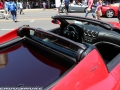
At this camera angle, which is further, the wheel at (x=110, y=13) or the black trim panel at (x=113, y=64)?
the wheel at (x=110, y=13)

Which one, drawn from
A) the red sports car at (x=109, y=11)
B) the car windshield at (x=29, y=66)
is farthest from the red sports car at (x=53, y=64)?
the red sports car at (x=109, y=11)

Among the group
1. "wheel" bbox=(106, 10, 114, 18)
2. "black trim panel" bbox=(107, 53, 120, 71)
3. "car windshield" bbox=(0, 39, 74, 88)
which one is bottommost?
"wheel" bbox=(106, 10, 114, 18)

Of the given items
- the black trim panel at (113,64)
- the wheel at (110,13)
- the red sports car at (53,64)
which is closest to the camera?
the red sports car at (53,64)

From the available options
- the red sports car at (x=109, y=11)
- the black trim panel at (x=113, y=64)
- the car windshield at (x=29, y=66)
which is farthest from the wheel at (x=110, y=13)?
the car windshield at (x=29, y=66)

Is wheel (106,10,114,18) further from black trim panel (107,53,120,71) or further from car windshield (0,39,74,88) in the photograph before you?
car windshield (0,39,74,88)

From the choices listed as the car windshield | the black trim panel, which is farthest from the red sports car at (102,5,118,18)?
the car windshield

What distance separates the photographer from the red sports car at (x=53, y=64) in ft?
5.69

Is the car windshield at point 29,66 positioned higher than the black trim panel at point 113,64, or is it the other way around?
the car windshield at point 29,66

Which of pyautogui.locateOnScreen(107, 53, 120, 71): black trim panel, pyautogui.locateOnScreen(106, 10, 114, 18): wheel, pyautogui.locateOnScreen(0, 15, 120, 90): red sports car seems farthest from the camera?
pyautogui.locateOnScreen(106, 10, 114, 18): wheel

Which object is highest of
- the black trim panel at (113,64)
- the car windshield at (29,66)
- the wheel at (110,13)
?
the car windshield at (29,66)

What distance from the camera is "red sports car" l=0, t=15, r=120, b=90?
5.69ft

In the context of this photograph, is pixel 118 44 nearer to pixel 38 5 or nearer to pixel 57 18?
pixel 57 18

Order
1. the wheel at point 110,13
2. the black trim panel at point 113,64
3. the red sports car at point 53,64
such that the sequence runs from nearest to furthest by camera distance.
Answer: the red sports car at point 53,64
the black trim panel at point 113,64
the wheel at point 110,13

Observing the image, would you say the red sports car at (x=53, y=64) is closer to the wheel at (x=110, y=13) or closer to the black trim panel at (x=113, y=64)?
the black trim panel at (x=113, y=64)
